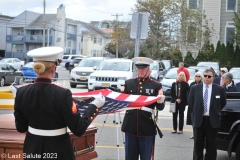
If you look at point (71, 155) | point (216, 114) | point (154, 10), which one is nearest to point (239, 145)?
point (216, 114)

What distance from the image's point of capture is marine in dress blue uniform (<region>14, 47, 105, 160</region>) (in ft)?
13.1

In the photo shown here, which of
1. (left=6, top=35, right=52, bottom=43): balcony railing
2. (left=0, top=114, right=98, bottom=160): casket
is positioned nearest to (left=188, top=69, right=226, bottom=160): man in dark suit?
(left=0, top=114, right=98, bottom=160): casket

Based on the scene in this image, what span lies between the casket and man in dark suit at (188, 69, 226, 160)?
2403mm

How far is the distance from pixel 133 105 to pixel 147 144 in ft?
2.14

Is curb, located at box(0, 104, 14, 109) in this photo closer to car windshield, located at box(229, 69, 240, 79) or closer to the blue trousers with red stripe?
the blue trousers with red stripe

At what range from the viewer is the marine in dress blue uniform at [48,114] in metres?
4.00

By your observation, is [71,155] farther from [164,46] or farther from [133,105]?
[164,46]

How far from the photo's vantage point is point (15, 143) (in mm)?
4996

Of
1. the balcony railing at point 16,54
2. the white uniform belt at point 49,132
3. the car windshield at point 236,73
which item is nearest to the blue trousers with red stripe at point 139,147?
the white uniform belt at point 49,132

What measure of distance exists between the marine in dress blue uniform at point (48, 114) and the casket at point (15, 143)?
0.89 metres

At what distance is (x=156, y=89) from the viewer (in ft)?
20.8

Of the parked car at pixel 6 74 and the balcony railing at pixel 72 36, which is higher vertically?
the balcony railing at pixel 72 36

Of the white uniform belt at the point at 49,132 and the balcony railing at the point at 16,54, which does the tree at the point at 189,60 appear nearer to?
the white uniform belt at the point at 49,132

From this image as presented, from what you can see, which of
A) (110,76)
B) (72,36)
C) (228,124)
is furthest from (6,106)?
(72,36)
